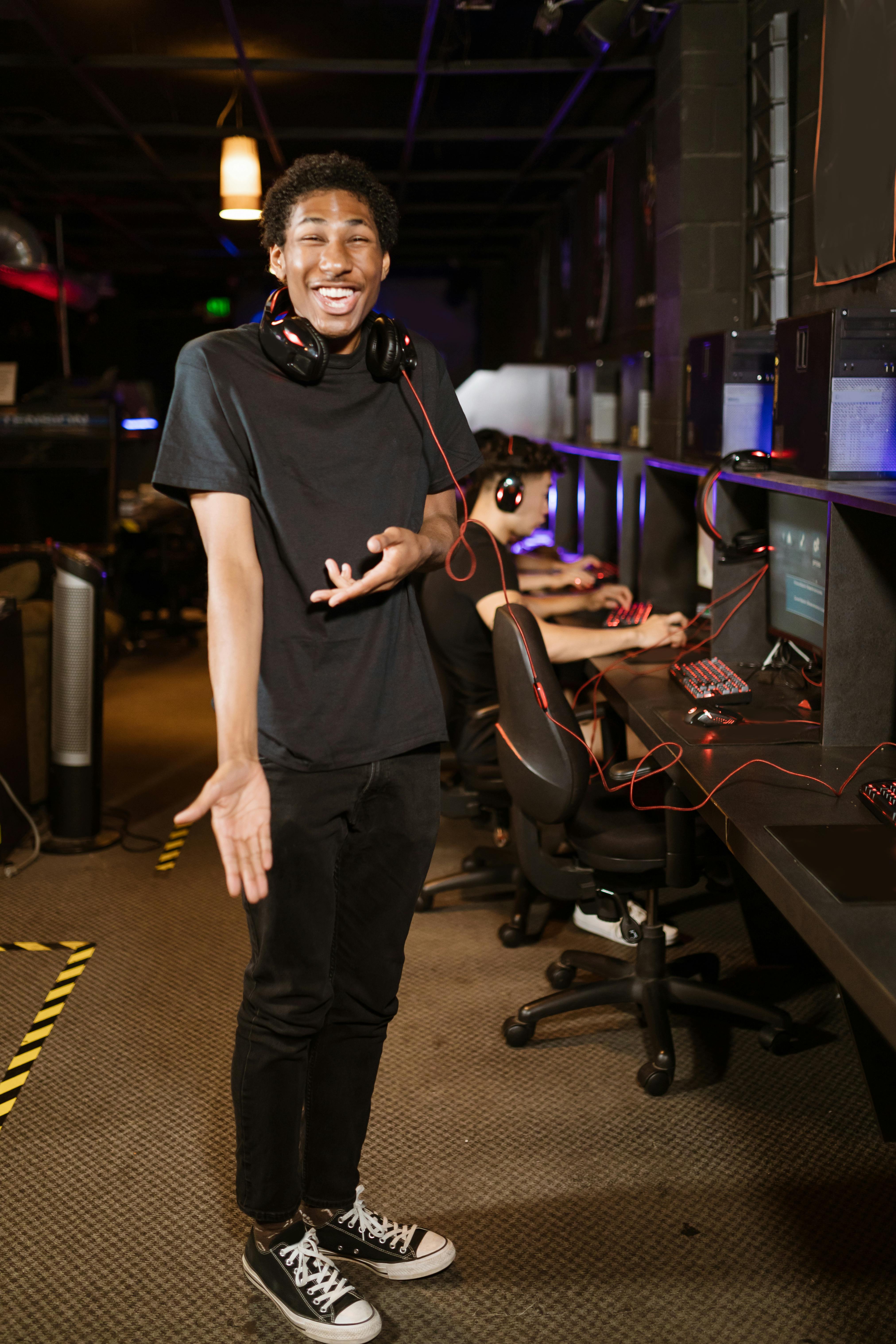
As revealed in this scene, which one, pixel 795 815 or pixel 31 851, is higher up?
pixel 795 815

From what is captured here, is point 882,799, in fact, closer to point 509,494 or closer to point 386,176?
point 509,494

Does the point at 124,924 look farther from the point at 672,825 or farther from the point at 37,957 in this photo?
the point at 672,825

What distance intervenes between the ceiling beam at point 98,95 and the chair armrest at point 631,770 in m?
3.50

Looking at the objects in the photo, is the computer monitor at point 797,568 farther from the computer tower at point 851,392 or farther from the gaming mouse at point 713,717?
the gaming mouse at point 713,717

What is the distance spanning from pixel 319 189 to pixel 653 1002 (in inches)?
67.7

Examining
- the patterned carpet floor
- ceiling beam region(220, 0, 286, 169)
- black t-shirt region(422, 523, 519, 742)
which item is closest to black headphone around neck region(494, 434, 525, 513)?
black t-shirt region(422, 523, 519, 742)

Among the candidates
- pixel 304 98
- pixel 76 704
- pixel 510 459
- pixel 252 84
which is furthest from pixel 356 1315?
pixel 304 98

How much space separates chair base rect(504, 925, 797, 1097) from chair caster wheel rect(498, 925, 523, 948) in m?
0.40

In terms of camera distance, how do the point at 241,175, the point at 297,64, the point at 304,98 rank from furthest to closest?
the point at 304,98, the point at 241,175, the point at 297,64

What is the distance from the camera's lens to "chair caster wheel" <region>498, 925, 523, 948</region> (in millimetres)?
2844

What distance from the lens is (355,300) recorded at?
1.37 m

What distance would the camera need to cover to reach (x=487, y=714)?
2.83 metres

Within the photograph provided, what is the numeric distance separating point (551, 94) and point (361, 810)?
455 cm

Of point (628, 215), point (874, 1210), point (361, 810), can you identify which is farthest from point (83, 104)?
point (874, 1210)
